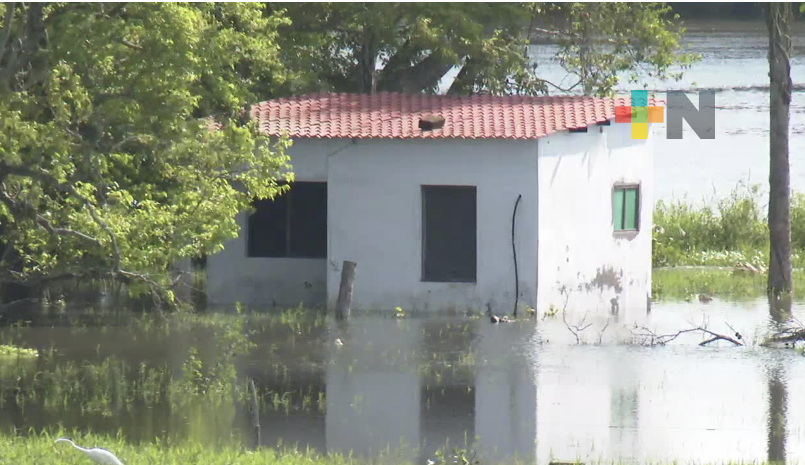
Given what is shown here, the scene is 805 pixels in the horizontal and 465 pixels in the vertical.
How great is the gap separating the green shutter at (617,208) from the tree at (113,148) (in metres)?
5.97

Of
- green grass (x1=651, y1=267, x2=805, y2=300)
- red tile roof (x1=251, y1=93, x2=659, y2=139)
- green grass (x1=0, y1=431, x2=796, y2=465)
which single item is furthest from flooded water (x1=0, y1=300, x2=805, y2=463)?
green grass (x1=651, y1=267, x2=805, y2=300)

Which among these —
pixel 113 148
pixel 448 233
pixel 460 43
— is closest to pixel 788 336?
pixel 448 233

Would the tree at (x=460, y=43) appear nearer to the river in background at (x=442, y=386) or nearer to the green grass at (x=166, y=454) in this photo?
the river in background at (x=442, y=386)

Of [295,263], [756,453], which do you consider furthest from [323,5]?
[756,453]

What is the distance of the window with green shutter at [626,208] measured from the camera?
74.1 ft

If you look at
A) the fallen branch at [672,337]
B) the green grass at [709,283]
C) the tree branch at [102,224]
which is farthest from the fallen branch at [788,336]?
the tree branch at [102,224]

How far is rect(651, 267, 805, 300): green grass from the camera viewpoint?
24.2 m

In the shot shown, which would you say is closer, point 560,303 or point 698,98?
point 560,303

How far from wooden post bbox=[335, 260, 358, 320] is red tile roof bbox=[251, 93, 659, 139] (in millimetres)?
2030

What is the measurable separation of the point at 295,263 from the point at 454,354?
5257 mm

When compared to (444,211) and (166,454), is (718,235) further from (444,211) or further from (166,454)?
(166,454)

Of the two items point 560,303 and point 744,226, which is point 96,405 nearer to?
point 560,303

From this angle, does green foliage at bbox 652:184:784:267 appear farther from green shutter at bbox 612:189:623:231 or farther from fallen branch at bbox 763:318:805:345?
fallen branch at bbox 763:318:805:345

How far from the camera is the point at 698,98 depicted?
6762 centimetres
